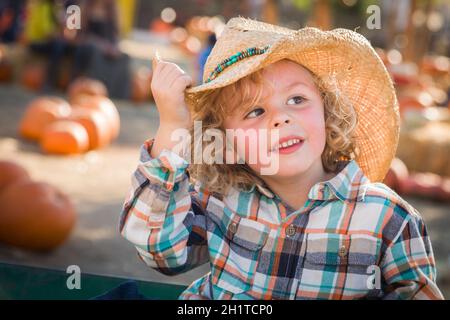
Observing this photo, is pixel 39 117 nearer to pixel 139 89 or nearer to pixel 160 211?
pixel 139 89

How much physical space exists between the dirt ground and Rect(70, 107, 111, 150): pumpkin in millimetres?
105

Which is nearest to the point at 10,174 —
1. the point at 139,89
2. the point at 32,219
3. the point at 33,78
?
the point at 32,219

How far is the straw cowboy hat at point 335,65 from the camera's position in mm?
1944

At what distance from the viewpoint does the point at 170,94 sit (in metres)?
1.89

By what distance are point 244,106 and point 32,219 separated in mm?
→ 2206

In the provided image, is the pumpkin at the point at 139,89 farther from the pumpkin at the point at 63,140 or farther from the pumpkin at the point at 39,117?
the pumpkin at the point at 63,140

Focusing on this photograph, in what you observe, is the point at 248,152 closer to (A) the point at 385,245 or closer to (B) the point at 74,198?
(A) the point at 385,245

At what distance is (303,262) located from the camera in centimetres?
194

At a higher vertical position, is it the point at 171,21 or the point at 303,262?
the point at 171,21

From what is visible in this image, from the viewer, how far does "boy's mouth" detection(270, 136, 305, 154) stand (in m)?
1.93

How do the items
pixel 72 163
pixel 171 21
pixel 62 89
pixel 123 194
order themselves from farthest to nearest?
pixel 171 21
pixel 62 89
pixel 72 163
pixel 123 194

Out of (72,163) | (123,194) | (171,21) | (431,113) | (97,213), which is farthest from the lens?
(171,21)

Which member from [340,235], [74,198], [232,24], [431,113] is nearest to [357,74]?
[232,24]
